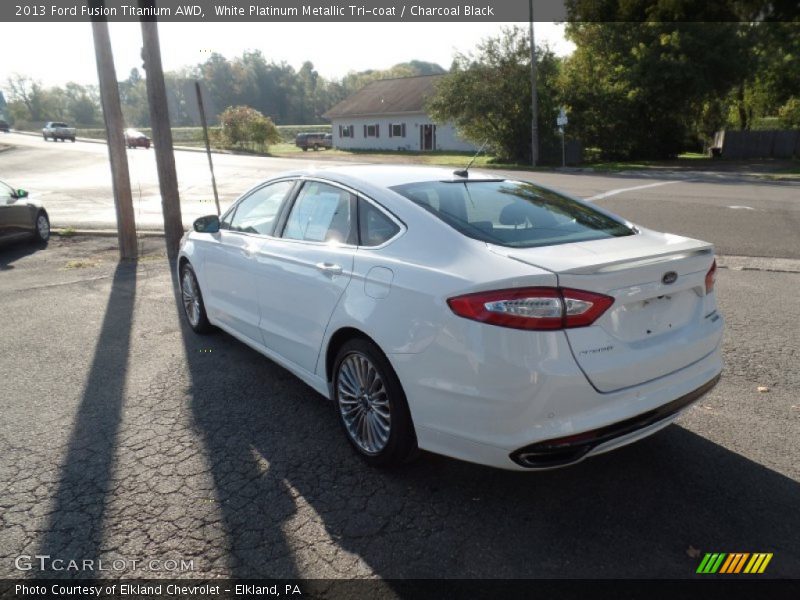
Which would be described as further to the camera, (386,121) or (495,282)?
(386,121)

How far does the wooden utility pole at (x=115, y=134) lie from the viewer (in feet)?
30.9

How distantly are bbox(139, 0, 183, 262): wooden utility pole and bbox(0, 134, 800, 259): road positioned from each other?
4382 millimetres

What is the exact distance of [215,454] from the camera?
3.70m

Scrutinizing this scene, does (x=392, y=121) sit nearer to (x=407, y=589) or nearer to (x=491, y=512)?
(x=491, y=512)

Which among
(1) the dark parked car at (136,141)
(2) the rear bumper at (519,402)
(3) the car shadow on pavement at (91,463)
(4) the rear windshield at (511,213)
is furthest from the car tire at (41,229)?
(1) the dark parked car at (136,141)

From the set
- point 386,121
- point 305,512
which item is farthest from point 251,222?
point 386,121

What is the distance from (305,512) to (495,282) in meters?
1.47

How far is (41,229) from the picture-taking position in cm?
1150

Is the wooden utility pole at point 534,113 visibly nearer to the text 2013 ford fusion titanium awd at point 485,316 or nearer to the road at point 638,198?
the road at point 638,198

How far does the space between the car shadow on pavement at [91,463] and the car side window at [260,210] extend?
5.02 ft

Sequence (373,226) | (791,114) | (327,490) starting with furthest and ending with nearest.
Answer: (791,114)
(373,226)
(327,490)

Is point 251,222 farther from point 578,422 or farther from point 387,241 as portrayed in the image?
point 578,422

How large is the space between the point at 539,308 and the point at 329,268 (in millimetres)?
1394

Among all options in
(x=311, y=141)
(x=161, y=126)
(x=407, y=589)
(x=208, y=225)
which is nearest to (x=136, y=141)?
(x=311, y=141)
